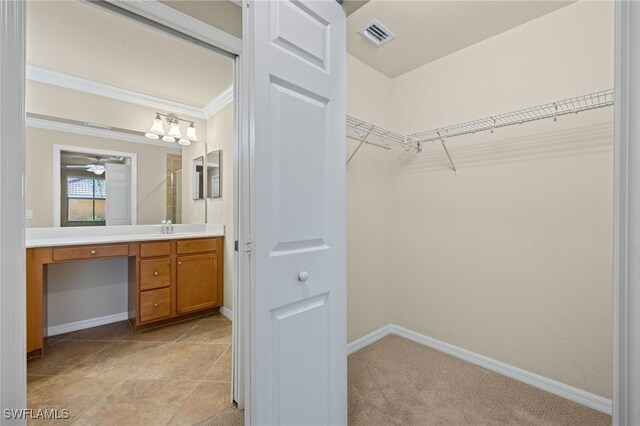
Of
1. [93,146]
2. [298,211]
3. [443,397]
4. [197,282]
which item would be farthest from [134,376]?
[93,146]

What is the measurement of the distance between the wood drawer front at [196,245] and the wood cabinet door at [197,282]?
7 centimetres

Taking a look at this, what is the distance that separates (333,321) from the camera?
1.28 metres

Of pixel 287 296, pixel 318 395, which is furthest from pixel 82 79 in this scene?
pixel 318 395

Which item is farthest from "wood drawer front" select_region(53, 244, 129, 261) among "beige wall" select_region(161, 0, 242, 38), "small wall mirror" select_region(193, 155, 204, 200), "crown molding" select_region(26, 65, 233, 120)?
"beige wall" select_region(161, 0, 242, 38)

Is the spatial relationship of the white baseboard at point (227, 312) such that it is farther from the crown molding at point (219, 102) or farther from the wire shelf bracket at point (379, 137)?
the crown molding at point (219, 102)

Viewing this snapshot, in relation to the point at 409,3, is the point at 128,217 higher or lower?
lower

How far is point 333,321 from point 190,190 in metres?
2.90

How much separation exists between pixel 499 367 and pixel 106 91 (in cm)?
447

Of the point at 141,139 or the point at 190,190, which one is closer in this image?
the point at 141,139

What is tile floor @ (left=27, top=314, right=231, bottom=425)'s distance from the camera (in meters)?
1.63

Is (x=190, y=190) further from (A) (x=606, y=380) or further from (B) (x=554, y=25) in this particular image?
(A) (x=606, y=380)

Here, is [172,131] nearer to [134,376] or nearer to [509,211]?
[134,376]

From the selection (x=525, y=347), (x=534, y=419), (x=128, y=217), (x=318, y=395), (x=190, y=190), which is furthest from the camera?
(x=190, y=190)

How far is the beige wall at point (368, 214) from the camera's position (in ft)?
7.41
